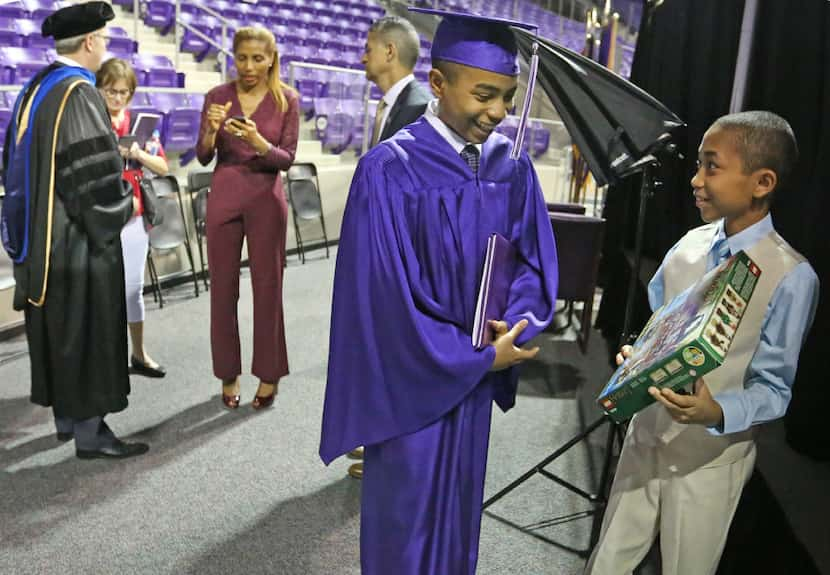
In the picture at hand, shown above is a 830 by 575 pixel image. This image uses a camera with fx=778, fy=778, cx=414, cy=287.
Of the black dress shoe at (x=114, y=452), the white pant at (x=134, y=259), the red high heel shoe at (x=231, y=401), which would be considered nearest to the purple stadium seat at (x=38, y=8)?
the white pant at (x=134, y=259)

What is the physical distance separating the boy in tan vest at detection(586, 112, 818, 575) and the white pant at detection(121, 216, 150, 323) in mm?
2583

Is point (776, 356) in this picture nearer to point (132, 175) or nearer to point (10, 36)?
point (132, 175)

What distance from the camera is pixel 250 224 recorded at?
3355 mm

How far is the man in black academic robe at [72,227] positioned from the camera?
8.48 feet

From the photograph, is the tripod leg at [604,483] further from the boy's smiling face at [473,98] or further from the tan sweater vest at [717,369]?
the boy's smiling face at [473,98]

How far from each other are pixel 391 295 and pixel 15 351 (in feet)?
11.0

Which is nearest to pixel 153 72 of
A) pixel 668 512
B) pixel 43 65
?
pixel 43 65

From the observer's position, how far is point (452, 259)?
1491 millimetres

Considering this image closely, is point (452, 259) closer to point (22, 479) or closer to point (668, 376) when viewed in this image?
point (668, 376)

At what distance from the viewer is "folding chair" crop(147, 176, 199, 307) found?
5.05 metres

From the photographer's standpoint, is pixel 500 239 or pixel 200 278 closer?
pixel 500 239

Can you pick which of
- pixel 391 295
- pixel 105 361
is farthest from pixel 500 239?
pixel 105 361

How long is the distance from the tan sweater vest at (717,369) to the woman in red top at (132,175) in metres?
2.40

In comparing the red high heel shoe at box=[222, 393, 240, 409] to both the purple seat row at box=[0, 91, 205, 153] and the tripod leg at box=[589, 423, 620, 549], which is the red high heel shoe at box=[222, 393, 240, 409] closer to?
the tripod leg at box=[589, 423, 620, 549]
